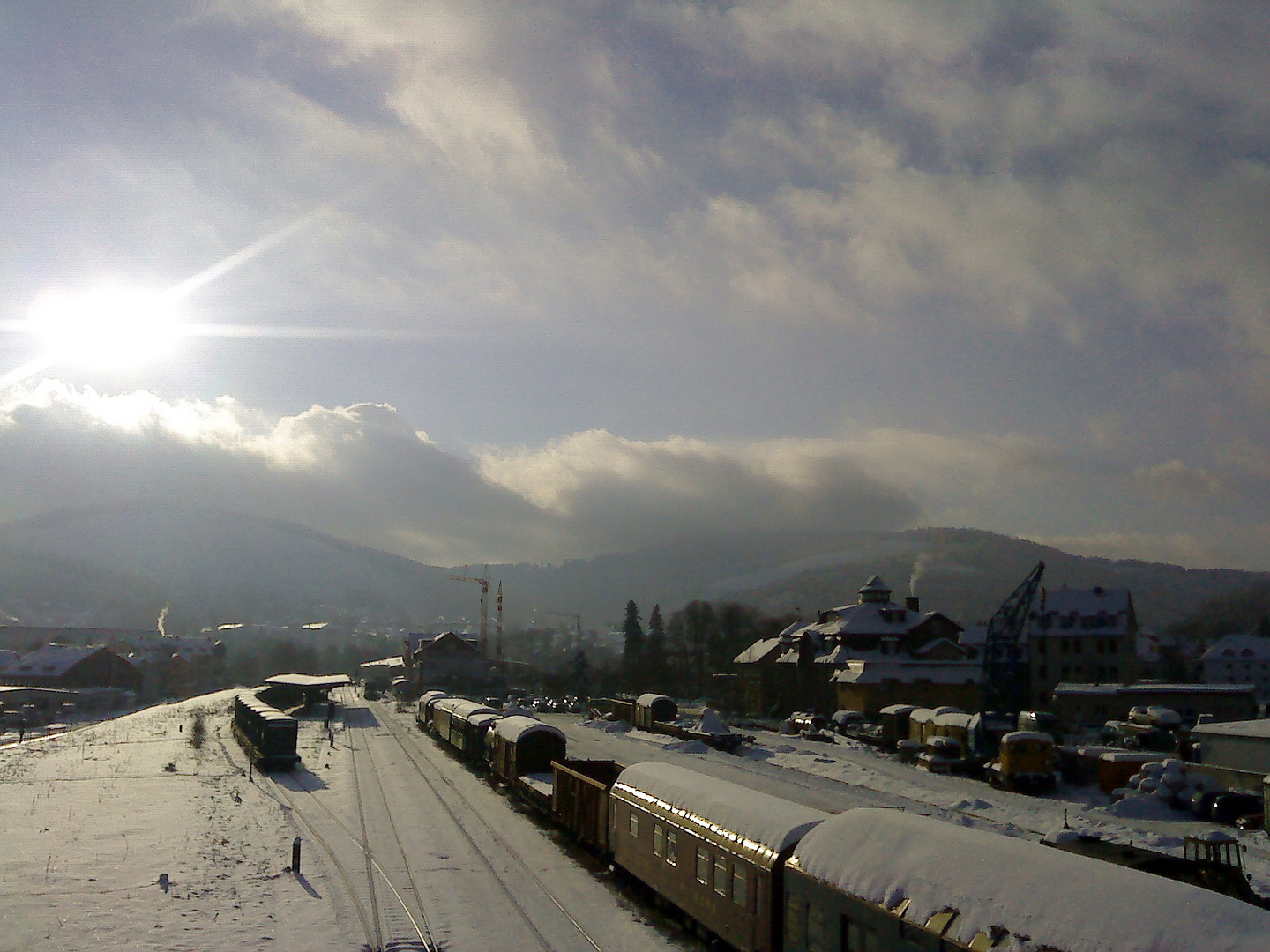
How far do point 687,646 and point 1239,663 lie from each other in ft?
253

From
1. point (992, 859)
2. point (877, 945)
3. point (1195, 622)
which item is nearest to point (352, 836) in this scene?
point (877, 945)

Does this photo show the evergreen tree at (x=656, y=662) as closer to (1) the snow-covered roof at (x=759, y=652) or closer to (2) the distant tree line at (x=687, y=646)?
(2) the distant tree line at (x=687, y=646)

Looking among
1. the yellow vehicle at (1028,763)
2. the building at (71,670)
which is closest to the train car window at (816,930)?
the yellow vehicle at (1028,763)

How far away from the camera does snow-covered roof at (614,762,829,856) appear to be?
50.8ft

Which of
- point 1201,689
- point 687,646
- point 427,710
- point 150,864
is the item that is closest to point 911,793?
point 150,864

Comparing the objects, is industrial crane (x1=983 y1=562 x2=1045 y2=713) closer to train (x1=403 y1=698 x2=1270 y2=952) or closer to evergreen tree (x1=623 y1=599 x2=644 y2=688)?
train (x1=403 y1=698 x2=1270 y2=952)

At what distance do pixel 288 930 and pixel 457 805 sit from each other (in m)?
16.1

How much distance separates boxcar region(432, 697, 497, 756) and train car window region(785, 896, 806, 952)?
32.9m

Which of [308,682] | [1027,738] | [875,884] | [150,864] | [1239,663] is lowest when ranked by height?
[1239,663]

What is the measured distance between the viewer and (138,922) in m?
19.3

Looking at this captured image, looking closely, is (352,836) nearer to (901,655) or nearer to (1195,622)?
(901,655)

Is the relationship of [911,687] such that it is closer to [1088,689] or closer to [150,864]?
[1088,689]

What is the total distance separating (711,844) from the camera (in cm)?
1742

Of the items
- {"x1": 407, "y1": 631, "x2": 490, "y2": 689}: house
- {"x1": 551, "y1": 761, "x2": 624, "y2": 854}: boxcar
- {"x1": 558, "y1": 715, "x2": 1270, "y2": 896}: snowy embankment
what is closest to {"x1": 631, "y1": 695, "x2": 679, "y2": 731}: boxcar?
{"x1": 558, "y1": 715, "x2": 1270, "y2": 896}: snowy embankment
